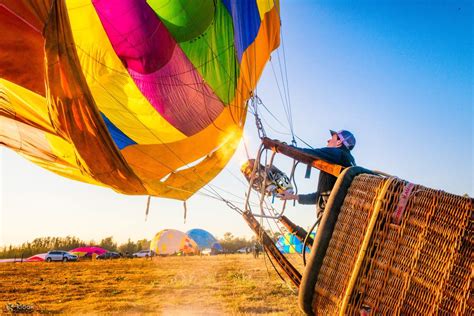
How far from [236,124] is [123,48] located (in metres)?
1.81

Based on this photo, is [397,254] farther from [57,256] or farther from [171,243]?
[171,243]

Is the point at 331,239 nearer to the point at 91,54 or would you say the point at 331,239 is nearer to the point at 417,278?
the point at 417,278

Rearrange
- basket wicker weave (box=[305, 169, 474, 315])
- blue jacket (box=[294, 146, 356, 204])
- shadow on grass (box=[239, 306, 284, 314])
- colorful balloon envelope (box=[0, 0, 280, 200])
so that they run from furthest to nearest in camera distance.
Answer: shadow on grass (box=[239, 306, 284, 314]) → colorful balloon envelope (box=[0, 0, 280, 200]) → blue jacket (box=[294, 146, 356, 204]) → basket wicker weave (box=[305, 169, 474, 315])

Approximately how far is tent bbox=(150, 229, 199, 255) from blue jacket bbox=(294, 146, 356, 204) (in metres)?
30.8

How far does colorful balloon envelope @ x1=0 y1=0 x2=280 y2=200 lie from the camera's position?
168 inches

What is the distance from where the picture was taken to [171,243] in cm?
3334

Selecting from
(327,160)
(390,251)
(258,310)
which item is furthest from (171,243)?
(390,251)

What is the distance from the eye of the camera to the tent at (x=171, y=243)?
106ft

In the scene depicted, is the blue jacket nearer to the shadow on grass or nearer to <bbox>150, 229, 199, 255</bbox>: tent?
the shadow on grass

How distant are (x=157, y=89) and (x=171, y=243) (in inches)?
1176

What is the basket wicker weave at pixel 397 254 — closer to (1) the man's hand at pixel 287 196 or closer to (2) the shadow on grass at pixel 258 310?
(1) the man's hand at pixel 287 196

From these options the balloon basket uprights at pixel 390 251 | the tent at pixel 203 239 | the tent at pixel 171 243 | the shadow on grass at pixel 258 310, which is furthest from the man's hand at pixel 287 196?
the tent at pixel 203 239

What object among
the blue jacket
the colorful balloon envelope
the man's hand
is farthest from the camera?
the colorful balloon envelope

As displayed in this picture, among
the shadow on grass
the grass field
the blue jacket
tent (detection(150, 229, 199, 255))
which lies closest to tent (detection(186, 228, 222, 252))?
tent (detection(150, 229, 199, 255))
